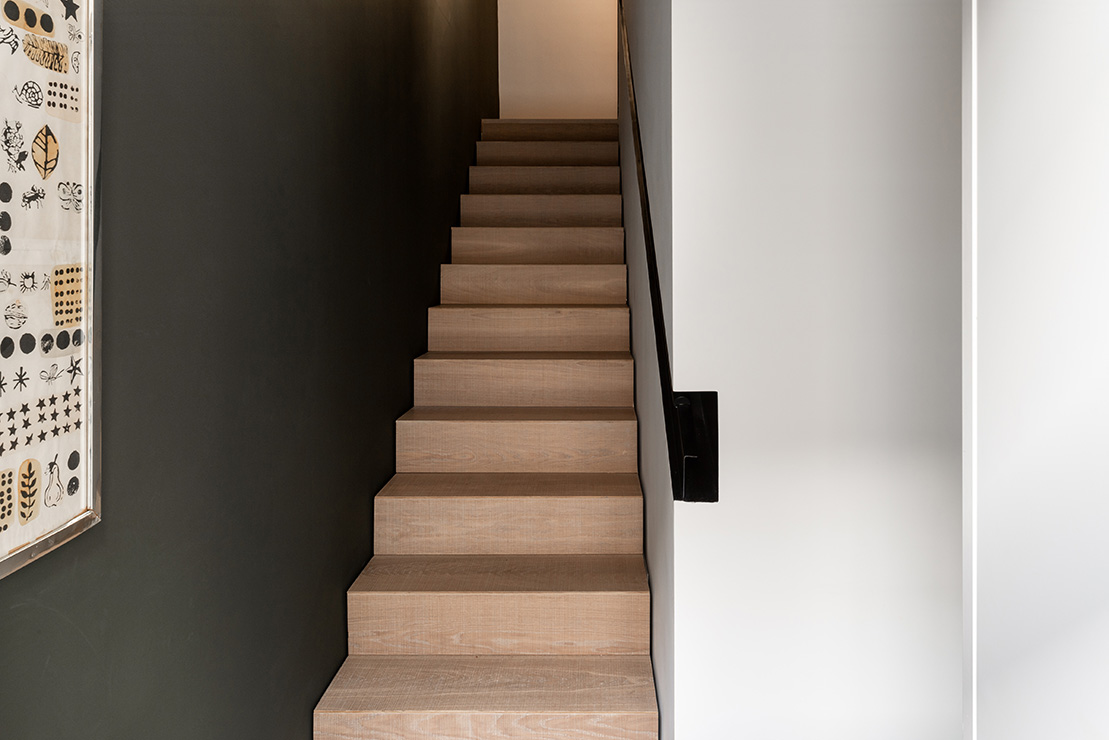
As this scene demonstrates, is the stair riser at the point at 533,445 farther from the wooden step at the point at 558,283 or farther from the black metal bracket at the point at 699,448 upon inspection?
the black metal bracket at the point at 699,448

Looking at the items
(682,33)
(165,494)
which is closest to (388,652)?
(165,494)

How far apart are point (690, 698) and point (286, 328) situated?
108cm

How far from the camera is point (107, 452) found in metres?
1.04

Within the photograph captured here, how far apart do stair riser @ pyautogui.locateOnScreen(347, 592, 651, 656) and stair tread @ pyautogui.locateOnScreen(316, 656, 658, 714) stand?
0.09ft

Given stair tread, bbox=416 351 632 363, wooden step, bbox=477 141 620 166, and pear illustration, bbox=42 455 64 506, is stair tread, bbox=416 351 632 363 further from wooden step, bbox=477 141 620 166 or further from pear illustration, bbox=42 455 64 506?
pear illustration, bbox=42 455 64 506

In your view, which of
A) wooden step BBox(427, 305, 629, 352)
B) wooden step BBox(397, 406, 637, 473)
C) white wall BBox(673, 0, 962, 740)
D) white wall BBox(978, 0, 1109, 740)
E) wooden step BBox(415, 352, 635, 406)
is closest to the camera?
white wall BBox(978, 0, 1109, 740)

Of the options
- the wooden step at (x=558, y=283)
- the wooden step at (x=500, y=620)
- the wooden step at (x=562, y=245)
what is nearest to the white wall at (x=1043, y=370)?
the wooden step at (x=500, y=620)

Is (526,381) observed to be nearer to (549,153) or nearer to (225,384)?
(225,384)

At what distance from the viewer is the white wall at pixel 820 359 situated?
1.36 metres

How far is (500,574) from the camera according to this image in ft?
7.37

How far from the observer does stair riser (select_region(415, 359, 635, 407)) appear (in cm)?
293

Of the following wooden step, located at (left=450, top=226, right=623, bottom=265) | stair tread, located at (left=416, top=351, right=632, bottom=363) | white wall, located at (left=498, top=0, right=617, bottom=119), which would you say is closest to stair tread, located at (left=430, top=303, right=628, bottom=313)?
stair tread, located at (left=416, top=351, right=632, bottom=363)

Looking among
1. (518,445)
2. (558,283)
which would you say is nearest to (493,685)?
(518,445)

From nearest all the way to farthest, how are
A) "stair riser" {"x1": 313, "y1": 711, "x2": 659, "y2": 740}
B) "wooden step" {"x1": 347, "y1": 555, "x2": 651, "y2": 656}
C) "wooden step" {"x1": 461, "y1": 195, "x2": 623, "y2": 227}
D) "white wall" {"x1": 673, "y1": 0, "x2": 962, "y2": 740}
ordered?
1. "white wall" {"x1": 673, "y1": 0, "x2": 962, "y2": 740}
2. "stair riser" {"x1": 313, "y1": 711, "x2": 659, "y2": 740}
3. "wooden step" {"x1": 347, "y1": 555, "x2": 651, "y2": 656}
4. "wooden step" {"x1": 461, "y1": 195, "x2": 623, "y2": 227}
